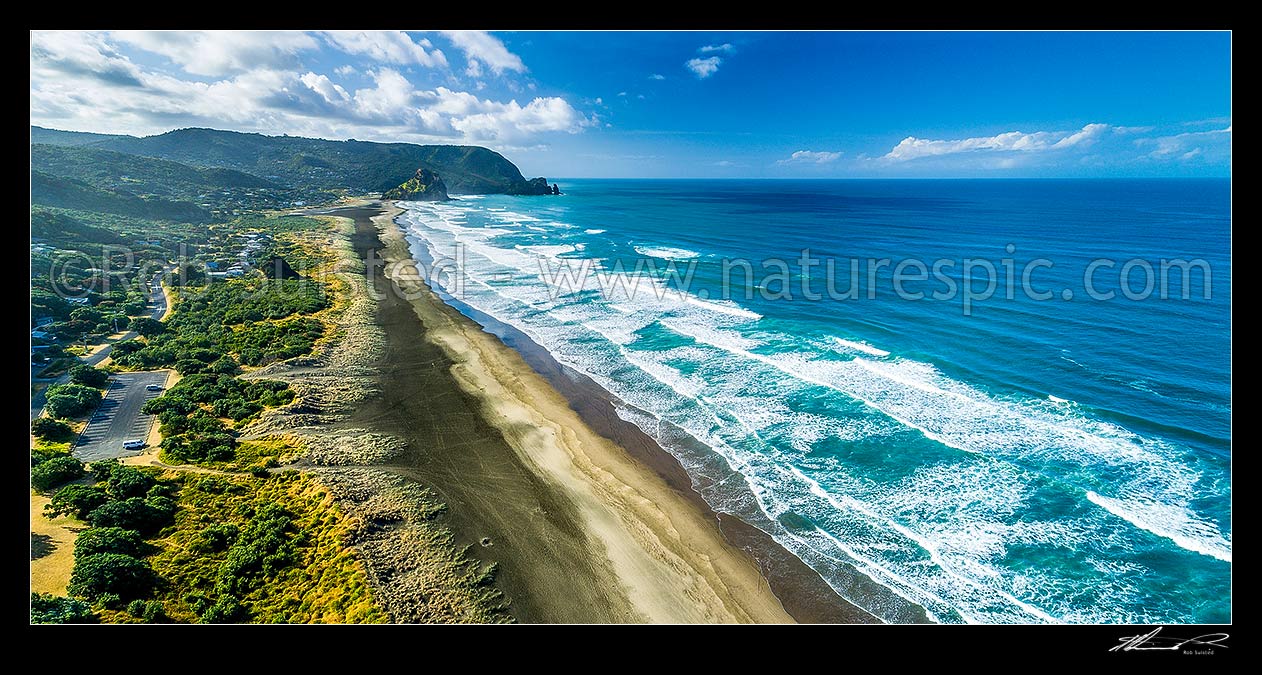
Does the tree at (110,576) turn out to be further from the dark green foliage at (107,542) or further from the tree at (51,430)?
the tree at (51,430)

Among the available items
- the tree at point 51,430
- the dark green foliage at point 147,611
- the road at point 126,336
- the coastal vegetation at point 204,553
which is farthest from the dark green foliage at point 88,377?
the dark green foliage at point 147,611

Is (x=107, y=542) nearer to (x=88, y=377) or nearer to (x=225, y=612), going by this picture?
(x=225, y=612)

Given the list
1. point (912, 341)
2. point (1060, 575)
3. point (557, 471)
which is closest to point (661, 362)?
point (557, 471)

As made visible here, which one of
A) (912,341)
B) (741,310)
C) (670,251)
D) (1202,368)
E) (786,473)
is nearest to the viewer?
(786,473)

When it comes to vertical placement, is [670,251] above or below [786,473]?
above

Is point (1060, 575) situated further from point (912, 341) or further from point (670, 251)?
point (670, 251)
